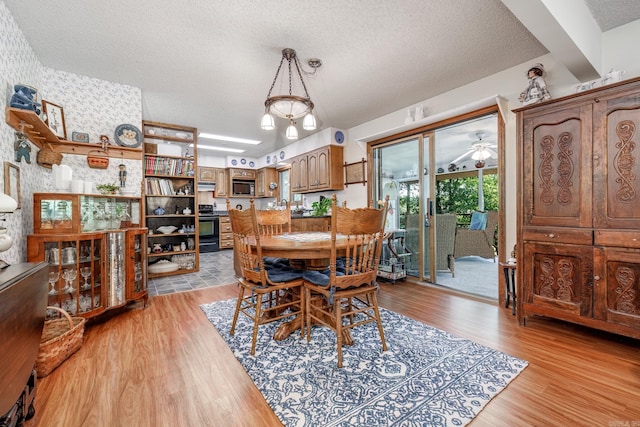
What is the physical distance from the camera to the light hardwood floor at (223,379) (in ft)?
4.45

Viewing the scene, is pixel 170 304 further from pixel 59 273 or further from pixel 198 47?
pixel 198 47

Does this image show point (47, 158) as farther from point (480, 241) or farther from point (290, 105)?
point (480, 241)

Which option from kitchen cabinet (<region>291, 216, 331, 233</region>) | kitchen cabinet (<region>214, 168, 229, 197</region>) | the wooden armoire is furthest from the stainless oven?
the wooden armoire

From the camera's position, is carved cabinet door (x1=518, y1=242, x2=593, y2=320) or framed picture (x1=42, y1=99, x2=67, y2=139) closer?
carved cabinet door (x1=518, y1=242, x2=593, y2=320)

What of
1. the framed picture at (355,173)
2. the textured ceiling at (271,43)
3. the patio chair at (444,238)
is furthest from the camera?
the framed picture at (355,173)

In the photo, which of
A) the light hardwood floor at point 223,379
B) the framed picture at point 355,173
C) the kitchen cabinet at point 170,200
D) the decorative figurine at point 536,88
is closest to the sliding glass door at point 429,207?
the framed picture at point 355,173

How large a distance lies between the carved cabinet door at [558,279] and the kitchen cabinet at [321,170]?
10.2 feet

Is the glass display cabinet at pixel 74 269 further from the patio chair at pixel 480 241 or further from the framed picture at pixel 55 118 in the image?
the patio chair at pixel 480 241

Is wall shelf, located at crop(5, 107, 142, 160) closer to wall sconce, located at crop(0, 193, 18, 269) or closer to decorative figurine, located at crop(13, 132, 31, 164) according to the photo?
decorative figurine, located at crop(13, 132, 31, 164)

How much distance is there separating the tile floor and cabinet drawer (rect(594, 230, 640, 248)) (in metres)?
3.93

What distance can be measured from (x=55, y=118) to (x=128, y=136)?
658 mm

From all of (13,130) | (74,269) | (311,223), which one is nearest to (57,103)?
(13,130)

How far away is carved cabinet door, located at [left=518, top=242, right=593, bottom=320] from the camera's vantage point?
206 centimetres

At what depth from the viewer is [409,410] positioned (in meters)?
1.39
